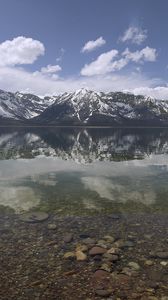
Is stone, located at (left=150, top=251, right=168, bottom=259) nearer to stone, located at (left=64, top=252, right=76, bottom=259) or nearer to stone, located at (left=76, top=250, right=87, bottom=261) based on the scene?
stone, located at (left=76, top=250, right=87, bottom=261)

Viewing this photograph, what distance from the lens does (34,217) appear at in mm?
31078

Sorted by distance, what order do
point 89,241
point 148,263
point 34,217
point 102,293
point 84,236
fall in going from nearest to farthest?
1. point 102,293
2. point 148,263
3. point 89,241
4. point 84,236
5. point 34,217

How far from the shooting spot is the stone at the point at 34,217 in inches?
1188

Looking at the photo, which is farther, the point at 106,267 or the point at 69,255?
the point at 69,255

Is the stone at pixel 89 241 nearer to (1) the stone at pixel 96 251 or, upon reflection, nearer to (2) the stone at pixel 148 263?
(1) the stone at pixel 96 251

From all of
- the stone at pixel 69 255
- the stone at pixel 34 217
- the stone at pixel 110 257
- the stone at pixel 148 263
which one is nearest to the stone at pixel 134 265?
the stone at pixel 148 263

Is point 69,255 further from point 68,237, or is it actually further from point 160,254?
point 160,254

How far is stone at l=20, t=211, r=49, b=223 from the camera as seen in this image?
1188 inches

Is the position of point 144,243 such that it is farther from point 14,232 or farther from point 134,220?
point 14,232

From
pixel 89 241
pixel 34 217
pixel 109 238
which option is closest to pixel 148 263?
pixel 109 238

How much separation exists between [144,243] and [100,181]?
2589 centimetres

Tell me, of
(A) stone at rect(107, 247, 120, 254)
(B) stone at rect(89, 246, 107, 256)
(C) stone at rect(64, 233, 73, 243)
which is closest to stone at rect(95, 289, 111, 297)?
(B) stone at rect(89, 246, 107, 256)

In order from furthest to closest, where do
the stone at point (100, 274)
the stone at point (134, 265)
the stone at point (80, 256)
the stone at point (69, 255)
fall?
the stone at point (69, 255), the stone at point (80, 256), the stone at point (134, 265), the stone at point (100, 274)

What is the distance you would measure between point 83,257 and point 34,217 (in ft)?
30.1
